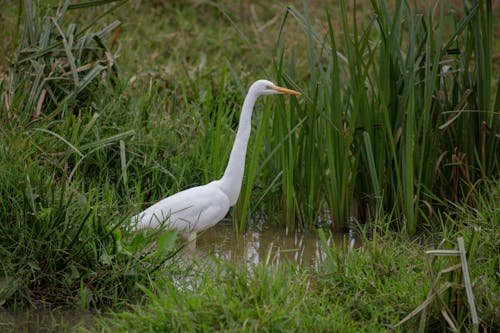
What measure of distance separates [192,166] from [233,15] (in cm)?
485

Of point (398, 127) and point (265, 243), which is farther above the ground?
point (398, 127)

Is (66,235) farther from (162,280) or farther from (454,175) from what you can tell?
(454,175)

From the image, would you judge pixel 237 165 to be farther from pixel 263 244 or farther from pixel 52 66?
pixel 52 66

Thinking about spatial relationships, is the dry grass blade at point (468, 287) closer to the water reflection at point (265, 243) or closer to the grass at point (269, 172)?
the grass at point (269, 172)

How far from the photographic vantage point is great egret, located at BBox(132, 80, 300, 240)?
542 cm

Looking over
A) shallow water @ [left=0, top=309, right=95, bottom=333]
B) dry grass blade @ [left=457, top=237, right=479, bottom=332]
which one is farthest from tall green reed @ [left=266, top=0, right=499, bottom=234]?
shallow water @ [left=0, top=309, right=95, bottom=333]

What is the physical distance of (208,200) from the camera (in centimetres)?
550

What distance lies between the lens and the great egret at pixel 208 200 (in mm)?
5422

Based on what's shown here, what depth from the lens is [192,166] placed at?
6.43 m

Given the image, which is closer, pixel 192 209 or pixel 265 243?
pixel 192 209

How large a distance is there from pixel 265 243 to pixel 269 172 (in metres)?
0.62

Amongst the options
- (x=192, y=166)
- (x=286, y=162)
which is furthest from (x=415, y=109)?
(x=192, y=166)

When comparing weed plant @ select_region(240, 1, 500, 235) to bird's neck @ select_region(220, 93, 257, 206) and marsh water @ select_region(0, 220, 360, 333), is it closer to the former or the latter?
marsh water @ select_region(0, 220, 360, 333)

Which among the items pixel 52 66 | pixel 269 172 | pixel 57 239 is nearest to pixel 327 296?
pixel 57 239
